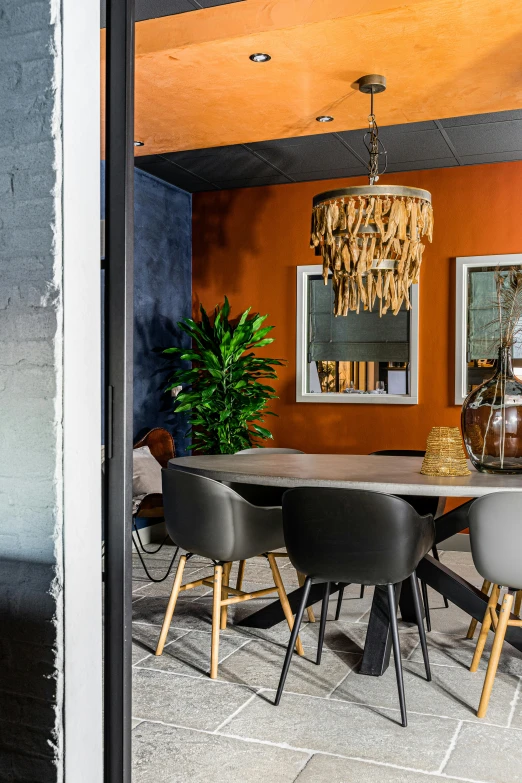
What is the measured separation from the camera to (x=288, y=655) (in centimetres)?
289

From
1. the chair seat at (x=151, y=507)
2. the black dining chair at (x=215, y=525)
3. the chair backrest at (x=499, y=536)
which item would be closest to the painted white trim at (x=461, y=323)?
the chair seat at (x=151, y=507)

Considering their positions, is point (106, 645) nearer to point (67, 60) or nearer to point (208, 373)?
point (67, 60)

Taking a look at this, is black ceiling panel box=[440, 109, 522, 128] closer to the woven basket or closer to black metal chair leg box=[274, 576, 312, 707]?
the woven basket

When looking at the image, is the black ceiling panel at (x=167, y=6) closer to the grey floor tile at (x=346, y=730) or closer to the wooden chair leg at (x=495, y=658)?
the wooden chair leg at (x=495, y=658)

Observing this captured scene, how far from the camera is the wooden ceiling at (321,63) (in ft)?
10.4

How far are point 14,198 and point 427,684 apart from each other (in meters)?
2.48

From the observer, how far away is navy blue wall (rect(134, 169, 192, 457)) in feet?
19.8

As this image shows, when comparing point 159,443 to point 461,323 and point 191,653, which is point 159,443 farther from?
point 191,653

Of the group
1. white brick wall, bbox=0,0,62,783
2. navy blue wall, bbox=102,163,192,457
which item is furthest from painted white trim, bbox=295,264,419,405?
white brick wall, bbox=0,0,62,783

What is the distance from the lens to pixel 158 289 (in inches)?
246

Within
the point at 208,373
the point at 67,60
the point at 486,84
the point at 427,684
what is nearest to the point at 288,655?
the point at 427,684

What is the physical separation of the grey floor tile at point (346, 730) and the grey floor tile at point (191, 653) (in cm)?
44

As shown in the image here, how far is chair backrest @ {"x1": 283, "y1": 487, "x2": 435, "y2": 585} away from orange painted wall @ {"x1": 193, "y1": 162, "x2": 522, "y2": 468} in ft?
10.6

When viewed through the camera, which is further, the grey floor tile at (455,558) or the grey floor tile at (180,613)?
the grey floor tile at (455,558)
